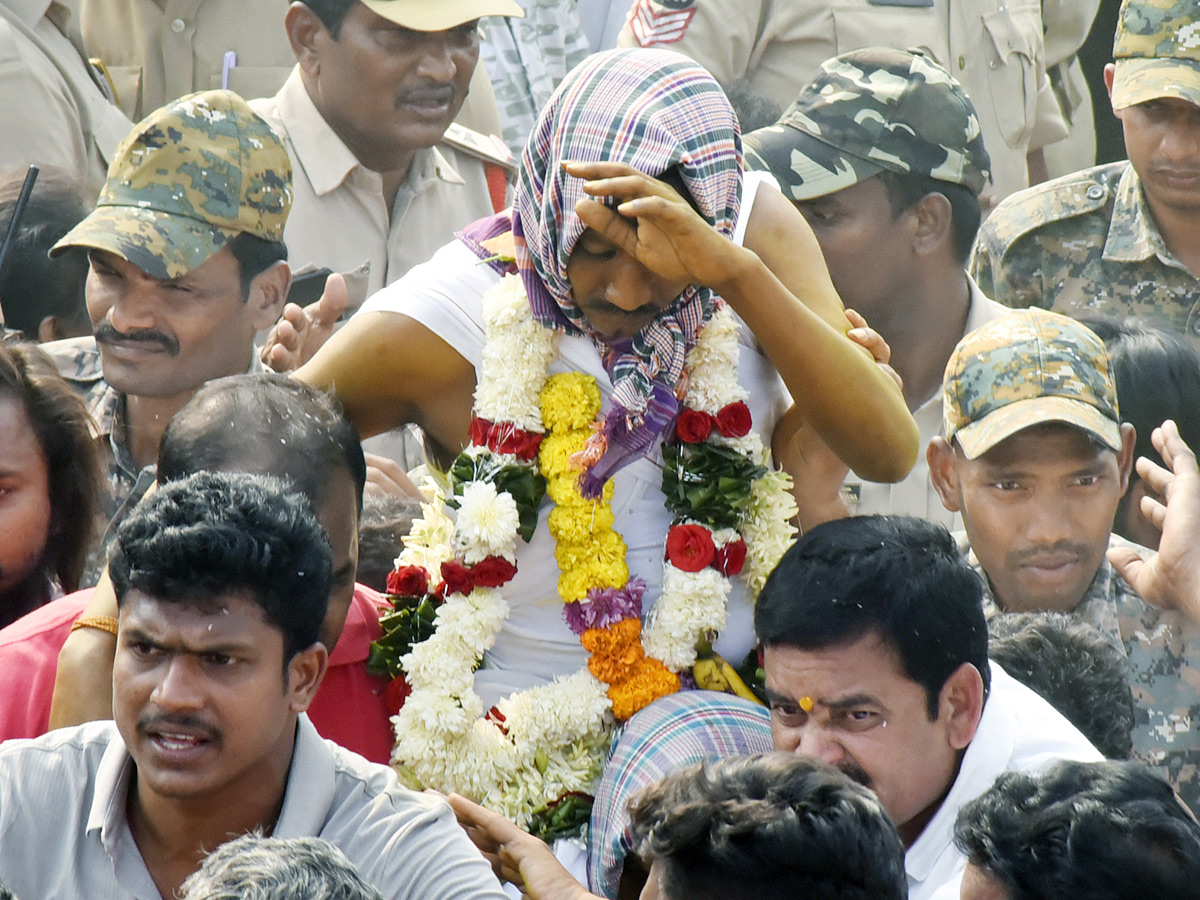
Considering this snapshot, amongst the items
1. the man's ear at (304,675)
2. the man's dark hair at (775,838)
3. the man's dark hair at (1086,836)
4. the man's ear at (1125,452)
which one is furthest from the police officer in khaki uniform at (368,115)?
the man's dark hair at (1086,836)

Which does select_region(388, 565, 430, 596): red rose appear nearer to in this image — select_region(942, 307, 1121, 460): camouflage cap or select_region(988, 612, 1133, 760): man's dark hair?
select_region(988, 612, 1133, 760): man's dark hair

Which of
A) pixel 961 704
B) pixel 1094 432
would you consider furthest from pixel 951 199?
pixel 961 704

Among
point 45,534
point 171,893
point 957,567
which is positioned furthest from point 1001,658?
point 45,534

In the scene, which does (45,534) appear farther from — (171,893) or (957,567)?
(957,567)

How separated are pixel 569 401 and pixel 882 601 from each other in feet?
2.62

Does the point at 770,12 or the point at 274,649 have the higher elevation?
the point at 770,12

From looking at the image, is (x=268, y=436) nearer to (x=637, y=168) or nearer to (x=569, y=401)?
(x=569, y=401)

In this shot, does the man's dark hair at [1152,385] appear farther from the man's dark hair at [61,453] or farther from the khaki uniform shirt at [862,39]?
the man's dark hair at [61,453]

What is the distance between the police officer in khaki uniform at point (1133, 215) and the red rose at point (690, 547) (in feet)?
8.15

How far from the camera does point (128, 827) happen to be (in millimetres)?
2916

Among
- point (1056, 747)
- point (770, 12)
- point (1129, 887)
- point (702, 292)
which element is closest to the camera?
point (1129, 887)

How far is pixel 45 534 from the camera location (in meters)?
3.98

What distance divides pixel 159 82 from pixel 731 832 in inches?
192

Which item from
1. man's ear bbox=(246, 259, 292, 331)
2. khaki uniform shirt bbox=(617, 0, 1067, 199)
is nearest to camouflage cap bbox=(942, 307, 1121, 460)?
man's ear bbox=(246, 259, 292, 331)
